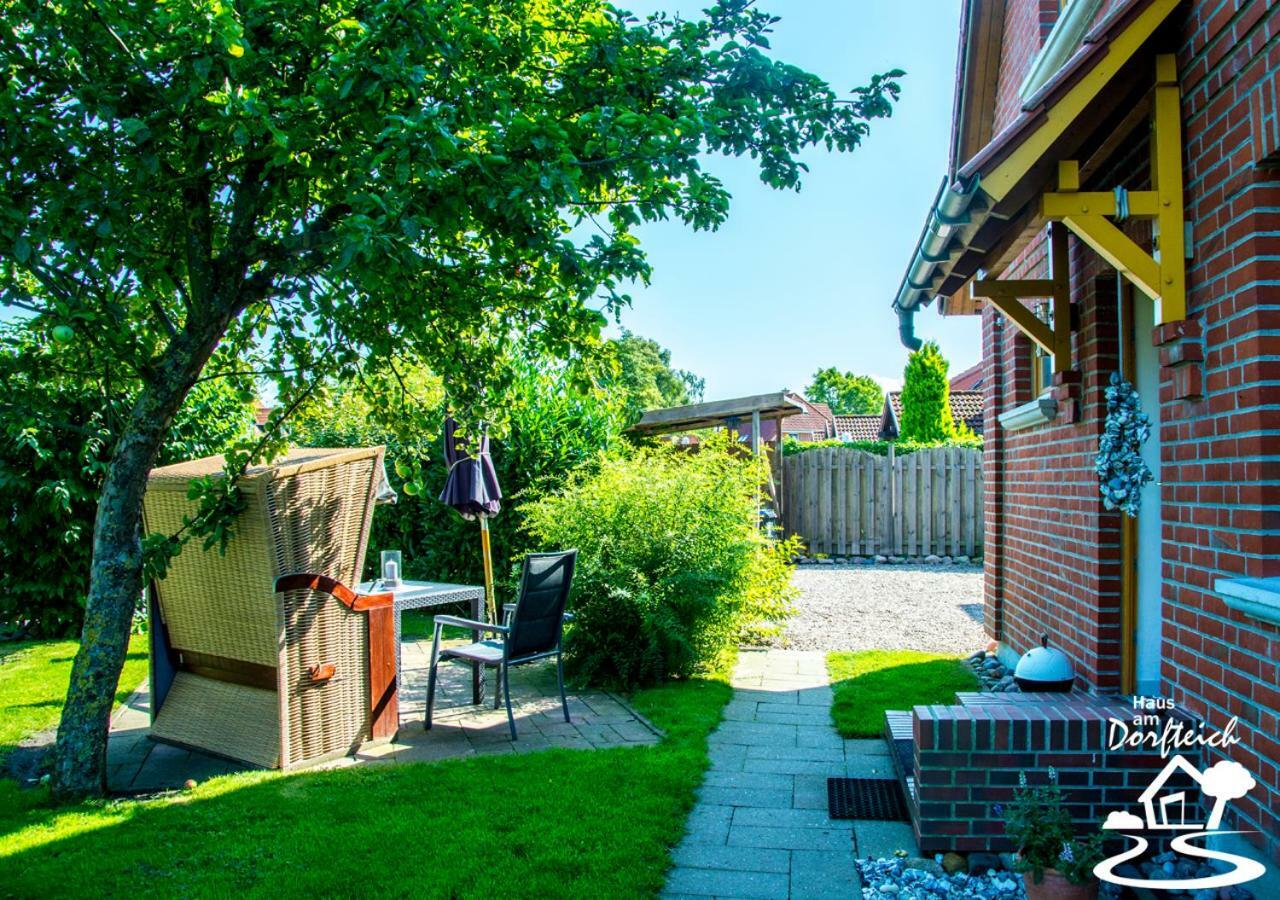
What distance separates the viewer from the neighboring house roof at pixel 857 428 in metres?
37.1

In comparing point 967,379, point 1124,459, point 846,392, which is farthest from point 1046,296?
point 846,392

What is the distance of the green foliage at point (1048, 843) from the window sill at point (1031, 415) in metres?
2.66

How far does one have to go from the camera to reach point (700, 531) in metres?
6.94

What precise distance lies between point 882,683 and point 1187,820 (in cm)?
341

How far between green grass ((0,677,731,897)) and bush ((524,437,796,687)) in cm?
171

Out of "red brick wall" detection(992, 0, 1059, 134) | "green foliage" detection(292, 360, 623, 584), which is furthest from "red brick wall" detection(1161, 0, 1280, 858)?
"green foliage" detection(292, 360, 623, 584)

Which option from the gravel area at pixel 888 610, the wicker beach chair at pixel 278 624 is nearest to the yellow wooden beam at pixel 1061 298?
the gravel area at pixel 888 610

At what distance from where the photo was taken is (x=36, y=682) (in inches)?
260

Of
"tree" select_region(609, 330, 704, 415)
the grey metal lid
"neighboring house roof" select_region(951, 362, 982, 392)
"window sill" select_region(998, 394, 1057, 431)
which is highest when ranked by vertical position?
"tree" select_region(609, 330, 704, 415)

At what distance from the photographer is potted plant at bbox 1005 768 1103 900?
2.74 m

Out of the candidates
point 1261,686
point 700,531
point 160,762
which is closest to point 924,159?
point 700,531

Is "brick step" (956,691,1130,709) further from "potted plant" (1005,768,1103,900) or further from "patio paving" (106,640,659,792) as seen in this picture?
"patio paving" (106,640,659,792)

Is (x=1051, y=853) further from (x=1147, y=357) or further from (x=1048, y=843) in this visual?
(x=1147, y=357)

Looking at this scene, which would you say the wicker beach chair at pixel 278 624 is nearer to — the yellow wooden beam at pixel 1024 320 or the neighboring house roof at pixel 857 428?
the yellow wooden beam at pixel 1024 320
